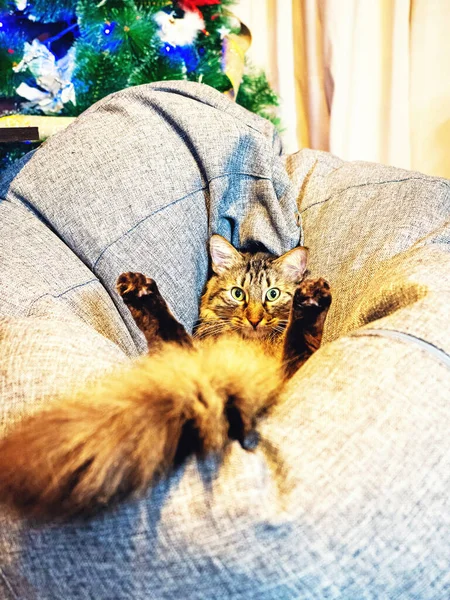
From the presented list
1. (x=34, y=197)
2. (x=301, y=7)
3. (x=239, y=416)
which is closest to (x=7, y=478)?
(x=239, y=416)

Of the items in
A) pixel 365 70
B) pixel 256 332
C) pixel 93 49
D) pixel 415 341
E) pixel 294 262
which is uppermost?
pixel 93 49

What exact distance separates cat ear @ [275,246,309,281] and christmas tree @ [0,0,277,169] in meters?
0.87

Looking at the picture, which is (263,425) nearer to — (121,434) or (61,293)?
(121,434)

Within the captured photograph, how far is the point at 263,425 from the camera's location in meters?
0.67

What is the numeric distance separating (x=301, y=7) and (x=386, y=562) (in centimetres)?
242

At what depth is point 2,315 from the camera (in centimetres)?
93

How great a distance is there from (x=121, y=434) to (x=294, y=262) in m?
0.84

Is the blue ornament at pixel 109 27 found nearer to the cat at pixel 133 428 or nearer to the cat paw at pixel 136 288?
the cat paw at pixel 136 288

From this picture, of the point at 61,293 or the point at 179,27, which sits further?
the point at 179,27

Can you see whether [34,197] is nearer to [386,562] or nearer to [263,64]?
[386,562]

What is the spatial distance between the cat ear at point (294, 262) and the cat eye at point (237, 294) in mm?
114

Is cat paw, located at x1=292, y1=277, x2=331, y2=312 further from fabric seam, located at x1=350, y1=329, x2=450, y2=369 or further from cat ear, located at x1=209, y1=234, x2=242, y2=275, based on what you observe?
cat ear, located at x1=209, y1=234, x2=242, y2=275

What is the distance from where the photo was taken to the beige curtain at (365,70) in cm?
225

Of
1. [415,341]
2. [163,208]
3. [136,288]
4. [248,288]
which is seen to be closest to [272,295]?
[248,288]
